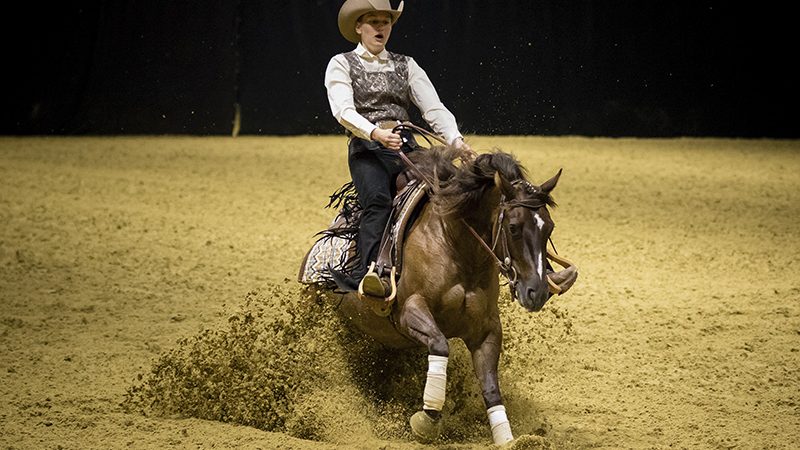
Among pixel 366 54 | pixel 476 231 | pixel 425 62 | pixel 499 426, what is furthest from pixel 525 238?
pixel 425 62

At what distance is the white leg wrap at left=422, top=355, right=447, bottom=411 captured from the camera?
343cm

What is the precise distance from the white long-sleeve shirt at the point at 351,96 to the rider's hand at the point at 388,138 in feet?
Answer: 0.15

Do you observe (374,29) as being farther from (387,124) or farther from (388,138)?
(388,138)

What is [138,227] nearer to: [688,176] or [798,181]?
[688,176]

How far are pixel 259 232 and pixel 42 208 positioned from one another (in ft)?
6.02

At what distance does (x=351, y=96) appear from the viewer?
395 cm

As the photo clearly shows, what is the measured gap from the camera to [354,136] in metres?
4.12

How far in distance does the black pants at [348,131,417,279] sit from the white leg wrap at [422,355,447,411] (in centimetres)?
56

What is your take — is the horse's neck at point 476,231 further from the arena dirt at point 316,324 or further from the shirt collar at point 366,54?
the shirt collar at point 366,54

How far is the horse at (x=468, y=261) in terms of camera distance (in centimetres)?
332

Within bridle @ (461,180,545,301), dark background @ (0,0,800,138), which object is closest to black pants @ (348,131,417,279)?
bridle @ (461,180,545,301)

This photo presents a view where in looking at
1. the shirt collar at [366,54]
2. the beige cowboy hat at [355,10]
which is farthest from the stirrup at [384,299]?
the beige cowboy hat at [355,10]

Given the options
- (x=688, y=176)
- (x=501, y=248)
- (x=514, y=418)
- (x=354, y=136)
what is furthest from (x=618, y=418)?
(x=688, y=176)

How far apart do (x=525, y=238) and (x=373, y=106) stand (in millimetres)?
1033
